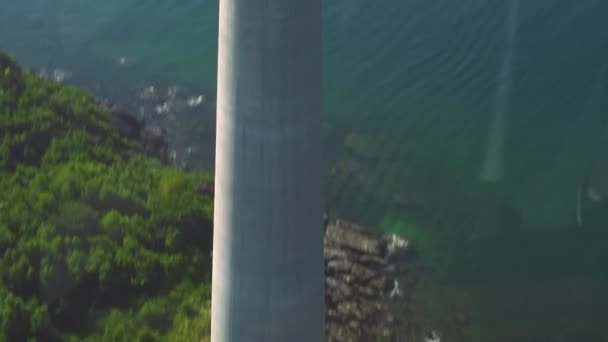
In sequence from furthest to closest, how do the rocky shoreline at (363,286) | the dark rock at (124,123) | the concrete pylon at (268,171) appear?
the dark rock at (124,123) → the rocky shoreline at (363,286) → the concrete pylon at (268,171)

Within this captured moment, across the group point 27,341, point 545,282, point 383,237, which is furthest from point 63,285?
point 545,282

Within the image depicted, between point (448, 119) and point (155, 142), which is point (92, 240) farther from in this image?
point (448, 119)

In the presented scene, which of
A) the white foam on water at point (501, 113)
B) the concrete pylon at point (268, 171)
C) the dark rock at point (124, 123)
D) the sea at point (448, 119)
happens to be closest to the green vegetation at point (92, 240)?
the dark rock at point (124, 123)

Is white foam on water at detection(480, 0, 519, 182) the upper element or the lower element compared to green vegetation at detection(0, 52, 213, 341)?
upper

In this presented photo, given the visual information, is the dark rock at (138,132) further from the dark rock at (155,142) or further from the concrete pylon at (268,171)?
the concrete pylon at (268,171)

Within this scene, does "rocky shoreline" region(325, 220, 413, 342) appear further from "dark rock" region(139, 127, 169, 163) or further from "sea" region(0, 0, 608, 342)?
"dark rock" region(139, 127, 169, 163)

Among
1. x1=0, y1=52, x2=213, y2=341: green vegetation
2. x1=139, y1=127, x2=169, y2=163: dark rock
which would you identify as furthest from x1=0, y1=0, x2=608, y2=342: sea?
x1=0, y1=52, x2=213, y2=341: green vegetation

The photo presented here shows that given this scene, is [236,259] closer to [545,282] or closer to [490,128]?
[545,282]
